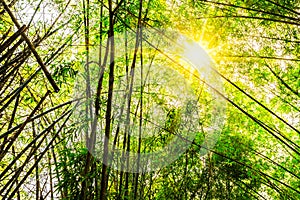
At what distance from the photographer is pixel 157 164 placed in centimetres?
432

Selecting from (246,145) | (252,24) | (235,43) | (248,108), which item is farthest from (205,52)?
(246,145)

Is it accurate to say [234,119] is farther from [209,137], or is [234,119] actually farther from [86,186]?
[86,186]

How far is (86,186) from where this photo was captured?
2.31 metres

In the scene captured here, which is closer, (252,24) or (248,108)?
(252,24)

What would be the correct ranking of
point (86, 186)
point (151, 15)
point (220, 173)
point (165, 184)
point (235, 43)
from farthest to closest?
point (220, 173) → point (165, 184) → point (235, 43) → point (151, 15) → point (86, 186)

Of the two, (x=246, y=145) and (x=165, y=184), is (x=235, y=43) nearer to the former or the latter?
(x=246, y=145)

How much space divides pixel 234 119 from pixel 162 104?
3.74 feet

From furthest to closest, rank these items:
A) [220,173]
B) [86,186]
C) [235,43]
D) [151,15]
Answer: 1. [220,173]
2. [235,43]
3. [151,15]
4. [86,186]

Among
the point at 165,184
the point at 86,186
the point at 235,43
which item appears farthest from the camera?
the point at 165,184

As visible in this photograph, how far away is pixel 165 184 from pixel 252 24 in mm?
2361

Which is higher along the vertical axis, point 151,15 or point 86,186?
point 151,15

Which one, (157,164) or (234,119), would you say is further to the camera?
(234,119)

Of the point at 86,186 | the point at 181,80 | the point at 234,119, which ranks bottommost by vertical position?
the point at 86,186

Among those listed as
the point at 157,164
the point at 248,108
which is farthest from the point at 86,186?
the point at 248,108
